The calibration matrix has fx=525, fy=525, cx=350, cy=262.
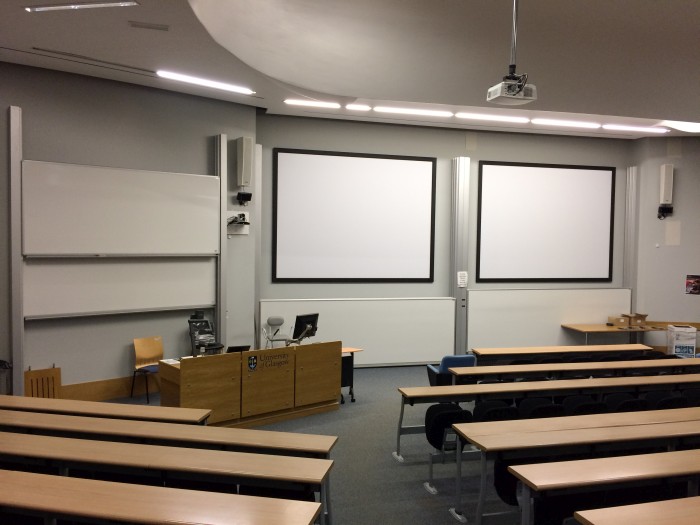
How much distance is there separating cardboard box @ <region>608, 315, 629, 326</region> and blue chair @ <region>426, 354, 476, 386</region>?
4.52 meters

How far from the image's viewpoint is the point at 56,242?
19.0ft

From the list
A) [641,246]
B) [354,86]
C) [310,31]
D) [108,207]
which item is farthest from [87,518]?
[641,246]

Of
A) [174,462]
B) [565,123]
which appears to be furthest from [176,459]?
[565,123]

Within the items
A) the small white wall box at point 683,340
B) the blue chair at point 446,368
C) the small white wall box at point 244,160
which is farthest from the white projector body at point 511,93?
the small white wall box at point 683,340

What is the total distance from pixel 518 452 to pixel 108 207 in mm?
5172

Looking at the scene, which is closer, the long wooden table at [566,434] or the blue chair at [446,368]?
the long wooden table at [566,434]

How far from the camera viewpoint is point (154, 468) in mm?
2756

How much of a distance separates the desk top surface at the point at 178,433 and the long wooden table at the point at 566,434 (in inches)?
38.6

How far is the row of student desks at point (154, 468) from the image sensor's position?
89.2 inches

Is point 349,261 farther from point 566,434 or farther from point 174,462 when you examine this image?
point 174,462

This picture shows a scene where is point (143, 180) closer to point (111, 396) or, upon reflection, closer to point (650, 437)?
point (111, 396)

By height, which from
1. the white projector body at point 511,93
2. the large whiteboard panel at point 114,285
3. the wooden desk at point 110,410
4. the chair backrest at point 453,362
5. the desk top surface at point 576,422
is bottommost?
the chair backrest at point 453,362

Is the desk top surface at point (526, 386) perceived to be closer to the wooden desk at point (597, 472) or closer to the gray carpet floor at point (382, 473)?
the gray carpet floor at point (382, 473)

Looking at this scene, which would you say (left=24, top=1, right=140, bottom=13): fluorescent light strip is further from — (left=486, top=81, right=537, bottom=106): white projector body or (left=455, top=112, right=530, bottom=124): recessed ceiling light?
(left=455, top=112, right=530, bottom=124): recessed ceiling light
